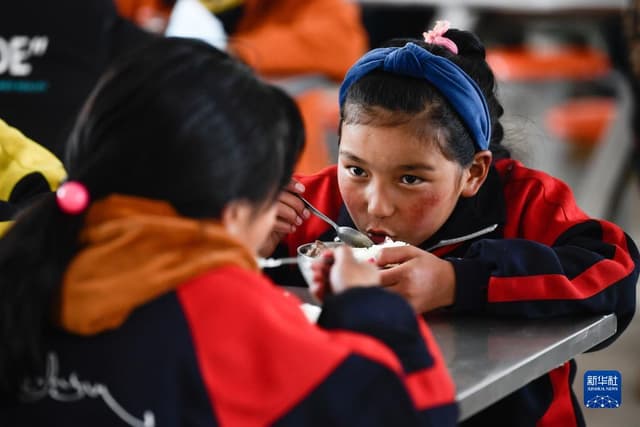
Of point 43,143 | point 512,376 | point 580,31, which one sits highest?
point 512,376

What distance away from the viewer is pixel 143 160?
103 cm

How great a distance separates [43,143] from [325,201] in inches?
35.8

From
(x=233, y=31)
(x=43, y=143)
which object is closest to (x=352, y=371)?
(x=43, y=143)

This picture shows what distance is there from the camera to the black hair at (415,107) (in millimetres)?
1559

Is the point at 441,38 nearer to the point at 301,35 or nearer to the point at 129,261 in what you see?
the point at 129,261

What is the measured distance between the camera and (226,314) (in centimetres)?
101

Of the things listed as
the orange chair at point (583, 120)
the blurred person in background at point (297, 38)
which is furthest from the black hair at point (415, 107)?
the orange chair at point (583, 120)

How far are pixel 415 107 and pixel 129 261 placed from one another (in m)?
0.67

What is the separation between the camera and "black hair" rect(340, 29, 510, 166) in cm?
156

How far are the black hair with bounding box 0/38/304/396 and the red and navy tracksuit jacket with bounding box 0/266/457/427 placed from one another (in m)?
0.06

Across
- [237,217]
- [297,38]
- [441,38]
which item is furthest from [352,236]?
[297,38]

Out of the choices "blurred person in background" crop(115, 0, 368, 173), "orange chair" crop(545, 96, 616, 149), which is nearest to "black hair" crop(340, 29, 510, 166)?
"blurred person in background" crop(115, 0, 368, 173)

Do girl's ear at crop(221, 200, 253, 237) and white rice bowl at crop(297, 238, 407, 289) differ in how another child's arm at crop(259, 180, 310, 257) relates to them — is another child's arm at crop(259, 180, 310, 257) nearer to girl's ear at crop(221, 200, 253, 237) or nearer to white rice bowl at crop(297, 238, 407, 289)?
white rice bowl at crop(297, 238, 407, 289)

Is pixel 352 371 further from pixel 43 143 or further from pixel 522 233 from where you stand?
pixel 43 143
